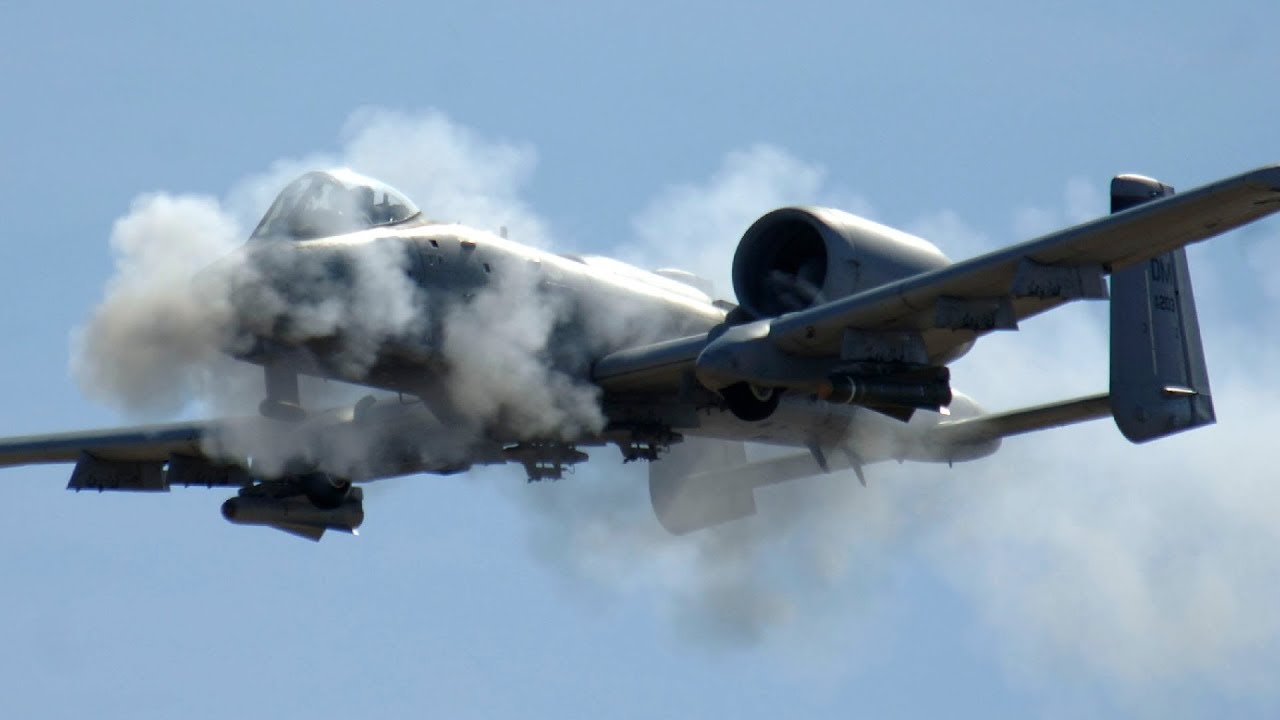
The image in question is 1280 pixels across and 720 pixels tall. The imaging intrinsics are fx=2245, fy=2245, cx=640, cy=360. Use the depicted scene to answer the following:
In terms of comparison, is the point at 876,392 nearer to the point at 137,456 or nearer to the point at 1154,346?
the point at 1154,346

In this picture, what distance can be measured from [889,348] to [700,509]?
766 centimetres

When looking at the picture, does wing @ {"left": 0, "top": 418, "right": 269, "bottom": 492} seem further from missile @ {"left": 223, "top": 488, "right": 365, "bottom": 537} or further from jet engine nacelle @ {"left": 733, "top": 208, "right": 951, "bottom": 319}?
jet engine nacelle @ {"left": 733, "top": 208, "right": 951, "bottom": 319}

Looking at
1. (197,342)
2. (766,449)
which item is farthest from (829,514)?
(197,342)

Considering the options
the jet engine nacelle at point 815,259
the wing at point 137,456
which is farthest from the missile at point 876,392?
the wing at point 137,456

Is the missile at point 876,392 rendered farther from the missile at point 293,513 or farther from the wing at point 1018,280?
the missile at point 293,513

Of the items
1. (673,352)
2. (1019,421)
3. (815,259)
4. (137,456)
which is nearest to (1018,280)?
(815,259)

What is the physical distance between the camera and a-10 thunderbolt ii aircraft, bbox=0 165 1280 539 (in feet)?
93.1

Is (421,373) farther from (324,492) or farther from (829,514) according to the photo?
(829,514)

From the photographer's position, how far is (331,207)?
97.3ft

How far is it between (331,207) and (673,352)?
5008mm

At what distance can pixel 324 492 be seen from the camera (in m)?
33.4

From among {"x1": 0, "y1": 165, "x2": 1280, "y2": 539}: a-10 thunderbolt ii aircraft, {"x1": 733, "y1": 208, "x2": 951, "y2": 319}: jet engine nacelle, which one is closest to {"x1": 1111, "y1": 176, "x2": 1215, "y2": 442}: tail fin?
{"x1": 0, "y1": 165, "x2": 1280, "y2": 539}: a-10 thunderbolt ii aircraft

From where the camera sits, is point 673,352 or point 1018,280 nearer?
point 1018,280

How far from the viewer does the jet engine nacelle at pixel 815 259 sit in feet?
102
